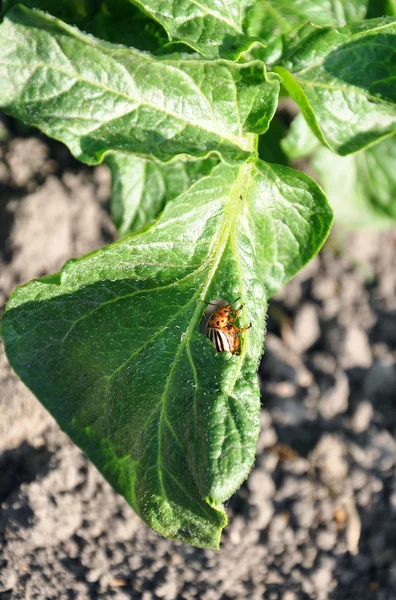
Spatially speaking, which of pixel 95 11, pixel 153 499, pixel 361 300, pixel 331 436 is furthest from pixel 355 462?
pixel 95 11

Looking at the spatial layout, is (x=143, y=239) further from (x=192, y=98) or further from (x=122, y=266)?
A: (x=192, y=98)

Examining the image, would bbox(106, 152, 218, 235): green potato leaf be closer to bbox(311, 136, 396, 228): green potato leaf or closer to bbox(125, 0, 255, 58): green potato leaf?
bbox(125, 0, 255, 58): green potato leaf

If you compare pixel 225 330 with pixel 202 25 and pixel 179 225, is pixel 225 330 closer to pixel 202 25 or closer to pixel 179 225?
pixel 179 225

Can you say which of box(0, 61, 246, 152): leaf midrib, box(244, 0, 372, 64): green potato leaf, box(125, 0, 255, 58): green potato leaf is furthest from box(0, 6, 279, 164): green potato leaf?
box(244, 0, 372, 64): green potato leaf

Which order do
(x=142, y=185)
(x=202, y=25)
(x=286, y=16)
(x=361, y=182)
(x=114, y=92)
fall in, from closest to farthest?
(x=114, y=92) → (x=202, y=25) → (x=286, y=16) → (x=142, y=185) → (x=361, y=182)

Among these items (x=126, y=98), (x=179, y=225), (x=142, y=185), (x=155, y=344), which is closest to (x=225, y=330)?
(x=155, y=344)

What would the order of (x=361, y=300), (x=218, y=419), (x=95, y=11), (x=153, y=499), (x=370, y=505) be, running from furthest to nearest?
(x=361, y=300)
(x=370, y=505)
(x=95, y=11)
(x=153, y=499)
(x=218, y=419)
